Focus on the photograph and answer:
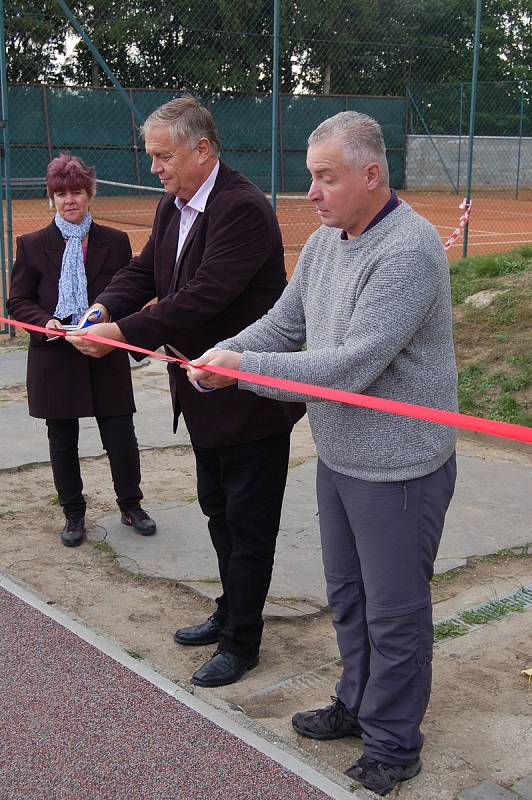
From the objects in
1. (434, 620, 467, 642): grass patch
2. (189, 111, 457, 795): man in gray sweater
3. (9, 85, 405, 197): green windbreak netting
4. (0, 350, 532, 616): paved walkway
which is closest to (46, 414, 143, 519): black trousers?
(0, 350, 532, 616): paved walkway

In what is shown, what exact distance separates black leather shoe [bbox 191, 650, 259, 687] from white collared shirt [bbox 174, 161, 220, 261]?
1.47m

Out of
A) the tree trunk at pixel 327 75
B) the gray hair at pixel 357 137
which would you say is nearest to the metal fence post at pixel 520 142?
the tree trunk at pixel 327 75

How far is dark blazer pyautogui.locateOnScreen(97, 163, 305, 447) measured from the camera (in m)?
3.44

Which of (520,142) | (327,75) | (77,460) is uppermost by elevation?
(327,75)

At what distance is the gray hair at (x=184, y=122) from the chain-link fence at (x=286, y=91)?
34.2ft

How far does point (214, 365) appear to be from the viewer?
2973mm

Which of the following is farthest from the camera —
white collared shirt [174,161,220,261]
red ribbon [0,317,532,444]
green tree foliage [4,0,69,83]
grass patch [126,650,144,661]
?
green tree foliage [4,0,69,83]

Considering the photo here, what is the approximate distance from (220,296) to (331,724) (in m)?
1.45

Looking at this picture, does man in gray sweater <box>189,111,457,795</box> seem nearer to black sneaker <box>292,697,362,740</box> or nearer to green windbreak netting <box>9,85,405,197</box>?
black sneaker <box>292,697,362,740</box>

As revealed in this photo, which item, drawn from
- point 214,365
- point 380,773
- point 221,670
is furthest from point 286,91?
point 380,773

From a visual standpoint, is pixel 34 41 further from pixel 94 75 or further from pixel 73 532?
pixel 73 532

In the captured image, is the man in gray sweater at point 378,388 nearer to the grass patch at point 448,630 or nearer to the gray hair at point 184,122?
the gray hair at point 184,122

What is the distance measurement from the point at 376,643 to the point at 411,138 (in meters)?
24.3

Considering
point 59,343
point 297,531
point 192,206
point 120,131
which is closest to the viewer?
point 192,206
